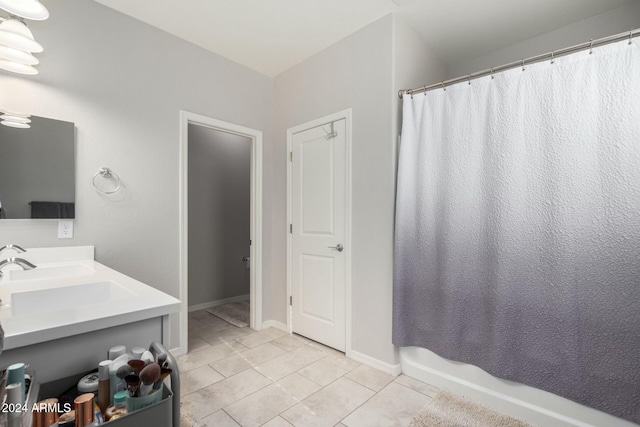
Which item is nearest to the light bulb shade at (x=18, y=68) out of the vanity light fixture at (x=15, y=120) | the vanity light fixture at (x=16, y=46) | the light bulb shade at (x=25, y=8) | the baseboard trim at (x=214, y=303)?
the vanity light fixture at (x=16, y=46)

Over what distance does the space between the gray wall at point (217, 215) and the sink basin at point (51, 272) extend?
1.97m

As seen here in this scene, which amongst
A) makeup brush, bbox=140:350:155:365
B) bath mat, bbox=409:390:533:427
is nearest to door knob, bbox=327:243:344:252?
bath mat, bbox=409:390:533:427

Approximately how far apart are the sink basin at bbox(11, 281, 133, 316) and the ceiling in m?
1.98

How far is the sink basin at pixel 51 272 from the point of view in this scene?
5.26 ft

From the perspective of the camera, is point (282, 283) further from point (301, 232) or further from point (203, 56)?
point (203, 56)

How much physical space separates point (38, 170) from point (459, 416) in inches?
116

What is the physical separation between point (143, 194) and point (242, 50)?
1.54 meters

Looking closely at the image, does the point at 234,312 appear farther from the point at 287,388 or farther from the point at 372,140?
the point at 372,140

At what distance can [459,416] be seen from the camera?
5.76ft

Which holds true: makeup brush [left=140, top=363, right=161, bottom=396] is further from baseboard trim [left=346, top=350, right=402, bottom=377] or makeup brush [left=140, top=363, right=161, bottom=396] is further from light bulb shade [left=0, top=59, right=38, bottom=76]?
light bulb shade [left=0, top=59, right=38, bottom=76]

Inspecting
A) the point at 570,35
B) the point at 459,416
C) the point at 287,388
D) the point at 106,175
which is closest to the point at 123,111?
the point at 106,175

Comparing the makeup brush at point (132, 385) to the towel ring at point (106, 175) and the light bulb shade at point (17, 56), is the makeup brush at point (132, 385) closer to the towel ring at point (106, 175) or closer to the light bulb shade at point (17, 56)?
the towel ring at point (106, 175)

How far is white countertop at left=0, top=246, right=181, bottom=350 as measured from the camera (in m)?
0.76

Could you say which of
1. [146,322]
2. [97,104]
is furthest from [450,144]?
[97,104]
